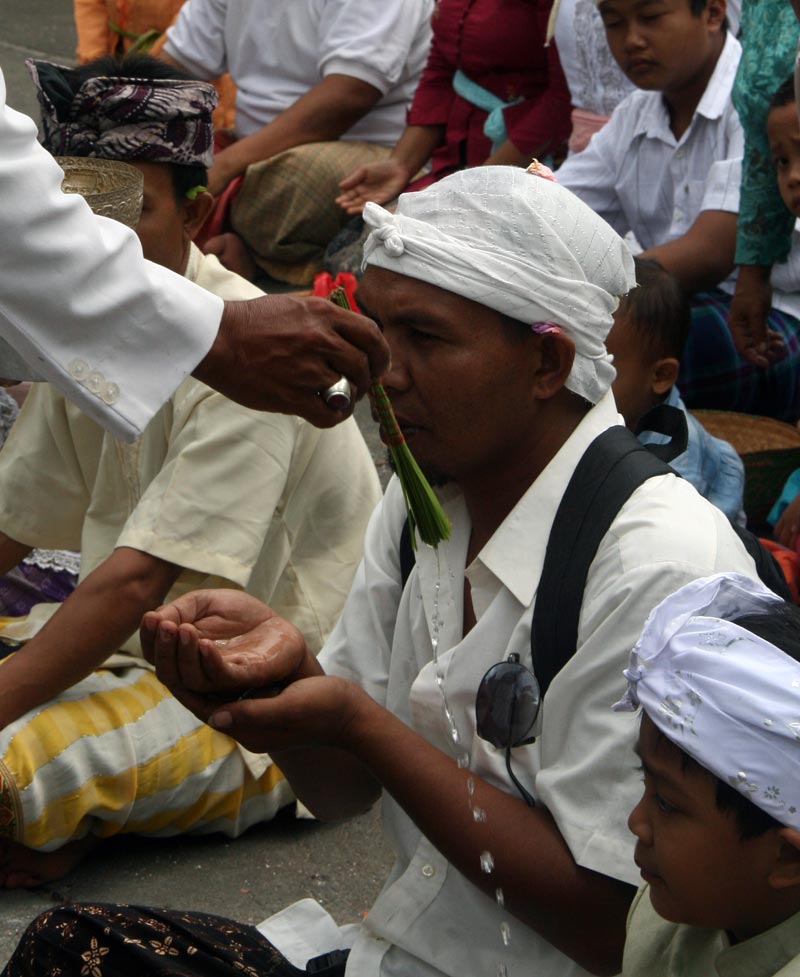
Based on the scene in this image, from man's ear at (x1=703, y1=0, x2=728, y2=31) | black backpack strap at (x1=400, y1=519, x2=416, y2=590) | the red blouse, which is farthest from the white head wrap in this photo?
the red blouse

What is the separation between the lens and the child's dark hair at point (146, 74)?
11.5 ft

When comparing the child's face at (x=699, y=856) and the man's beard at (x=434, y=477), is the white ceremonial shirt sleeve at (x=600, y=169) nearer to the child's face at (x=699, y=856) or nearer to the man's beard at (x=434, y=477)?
the man's beard at (x=434, y=477)

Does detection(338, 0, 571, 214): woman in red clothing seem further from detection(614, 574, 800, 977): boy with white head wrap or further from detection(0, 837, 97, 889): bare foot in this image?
detection(614, 574, 800, 977): boy with white head wrap

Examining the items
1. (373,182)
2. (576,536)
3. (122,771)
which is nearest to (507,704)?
(576,536)

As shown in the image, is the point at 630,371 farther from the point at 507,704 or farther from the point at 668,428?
the point at 507,704

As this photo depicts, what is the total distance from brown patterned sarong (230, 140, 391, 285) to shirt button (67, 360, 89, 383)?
428 centimetres

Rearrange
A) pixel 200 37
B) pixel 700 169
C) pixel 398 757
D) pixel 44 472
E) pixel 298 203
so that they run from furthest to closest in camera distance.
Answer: pixel 200 37
pixel 298 203
pixel 700 169
pixel 44 472
pixel 398 757

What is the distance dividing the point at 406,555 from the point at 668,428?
629mm

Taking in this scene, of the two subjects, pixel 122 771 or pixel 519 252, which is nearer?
pixel 519 252

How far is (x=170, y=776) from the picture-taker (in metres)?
3.22

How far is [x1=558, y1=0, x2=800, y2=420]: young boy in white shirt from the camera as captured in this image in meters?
4.79

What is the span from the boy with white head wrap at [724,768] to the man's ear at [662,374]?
2008 mm

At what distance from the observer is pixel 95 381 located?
2389 millimetres

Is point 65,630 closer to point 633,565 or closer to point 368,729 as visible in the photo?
point 368,729
